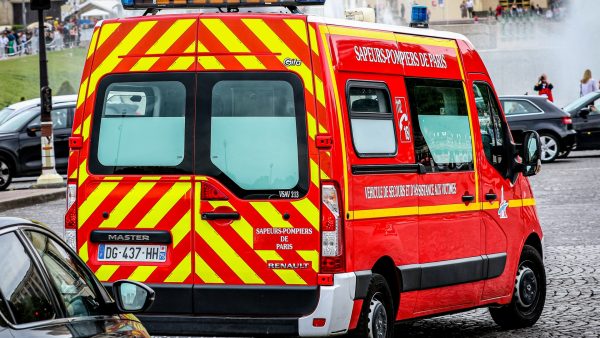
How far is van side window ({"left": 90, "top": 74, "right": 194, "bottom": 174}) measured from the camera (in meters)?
8.52

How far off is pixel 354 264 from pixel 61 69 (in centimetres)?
6503

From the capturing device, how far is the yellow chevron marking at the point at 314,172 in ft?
26.9

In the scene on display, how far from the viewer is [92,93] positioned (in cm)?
877

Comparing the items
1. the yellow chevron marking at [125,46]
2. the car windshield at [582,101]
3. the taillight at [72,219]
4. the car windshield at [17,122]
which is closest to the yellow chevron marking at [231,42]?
the yellow chevron marking at [125,46]

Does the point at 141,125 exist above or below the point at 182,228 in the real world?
above

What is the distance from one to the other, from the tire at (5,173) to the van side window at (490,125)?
18190 mm

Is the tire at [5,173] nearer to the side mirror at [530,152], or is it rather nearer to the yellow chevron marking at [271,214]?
the side mirror at [530,152]

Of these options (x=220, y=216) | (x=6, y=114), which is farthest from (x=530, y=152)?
(x=6, y=114)

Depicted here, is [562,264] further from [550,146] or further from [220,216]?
[550,146]

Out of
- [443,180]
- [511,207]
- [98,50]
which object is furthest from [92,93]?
[511,207]

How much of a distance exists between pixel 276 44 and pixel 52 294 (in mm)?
3668

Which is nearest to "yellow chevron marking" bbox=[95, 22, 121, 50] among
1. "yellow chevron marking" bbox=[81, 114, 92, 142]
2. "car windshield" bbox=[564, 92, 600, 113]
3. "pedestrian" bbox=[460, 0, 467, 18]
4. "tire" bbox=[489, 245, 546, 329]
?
"yellow chevron marking" bbox=[81, 114, 92, 142]

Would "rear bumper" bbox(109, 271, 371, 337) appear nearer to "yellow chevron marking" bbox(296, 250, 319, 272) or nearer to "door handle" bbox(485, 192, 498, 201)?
"yellow chevron marking" bbox(296, 250, 319, 272)

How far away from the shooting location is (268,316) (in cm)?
817
